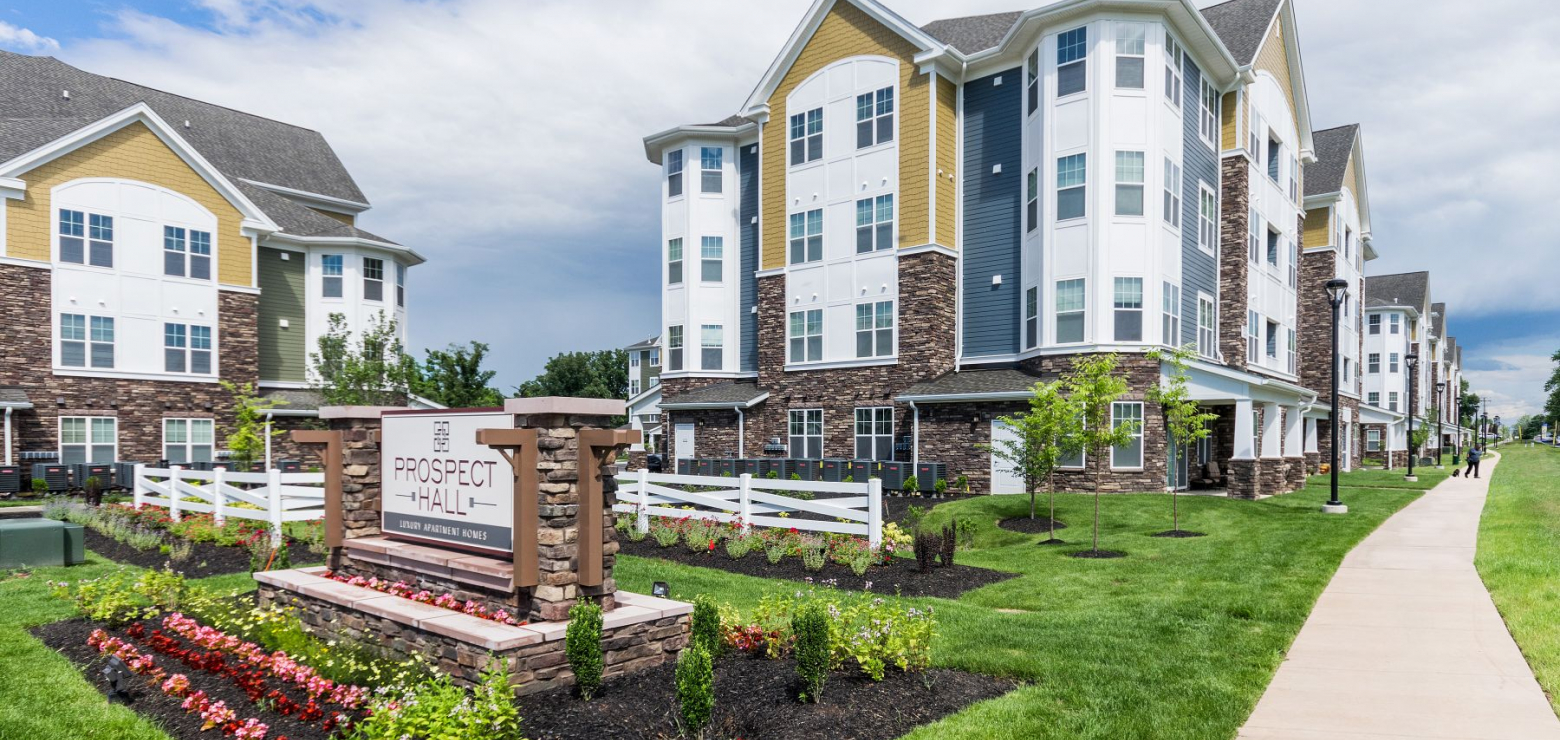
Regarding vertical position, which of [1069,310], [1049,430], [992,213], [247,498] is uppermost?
[992,213]

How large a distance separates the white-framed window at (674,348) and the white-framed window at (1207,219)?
60.5 feet

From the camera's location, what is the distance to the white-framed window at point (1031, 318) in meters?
25.0

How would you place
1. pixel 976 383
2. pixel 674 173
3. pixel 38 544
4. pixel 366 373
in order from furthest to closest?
pixel 674 173, pixel 366 373, pixel 976 383, pixel 38 544

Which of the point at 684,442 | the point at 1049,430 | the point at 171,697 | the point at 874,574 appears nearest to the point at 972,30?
the point at 684,442

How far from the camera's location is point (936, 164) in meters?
26.8

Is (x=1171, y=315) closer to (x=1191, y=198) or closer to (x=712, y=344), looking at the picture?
(x=1191, y=198)

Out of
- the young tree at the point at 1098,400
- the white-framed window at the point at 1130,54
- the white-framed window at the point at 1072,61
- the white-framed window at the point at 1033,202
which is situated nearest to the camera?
the young tree at the point at 1098,400

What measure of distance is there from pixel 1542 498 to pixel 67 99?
50.6m

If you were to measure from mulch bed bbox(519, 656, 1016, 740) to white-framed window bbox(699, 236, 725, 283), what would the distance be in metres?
26.4

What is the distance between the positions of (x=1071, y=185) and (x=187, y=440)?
30388 mm

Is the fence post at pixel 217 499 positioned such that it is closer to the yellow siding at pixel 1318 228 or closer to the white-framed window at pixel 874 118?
the white-framed window at pixel 874 118

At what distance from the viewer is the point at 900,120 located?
27500 millimetres

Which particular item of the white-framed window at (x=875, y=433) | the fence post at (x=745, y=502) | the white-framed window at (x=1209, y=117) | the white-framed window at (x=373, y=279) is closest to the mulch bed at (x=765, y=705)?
the fence post at (x=745, y=502)

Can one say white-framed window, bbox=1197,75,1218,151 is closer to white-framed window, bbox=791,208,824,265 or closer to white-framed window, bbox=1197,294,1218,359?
white-framed window, bbox=1197,294,1218,359
